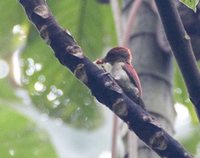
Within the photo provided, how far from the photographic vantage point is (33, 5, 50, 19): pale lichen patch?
122 centimetres

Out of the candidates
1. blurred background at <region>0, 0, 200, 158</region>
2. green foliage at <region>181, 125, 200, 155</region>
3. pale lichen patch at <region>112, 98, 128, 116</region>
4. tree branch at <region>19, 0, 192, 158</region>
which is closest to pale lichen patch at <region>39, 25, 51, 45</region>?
tree branch at <region>19, 0, 192, 158</region>

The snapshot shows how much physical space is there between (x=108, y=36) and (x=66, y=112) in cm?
38

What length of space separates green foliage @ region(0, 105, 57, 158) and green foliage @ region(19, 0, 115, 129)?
45cm

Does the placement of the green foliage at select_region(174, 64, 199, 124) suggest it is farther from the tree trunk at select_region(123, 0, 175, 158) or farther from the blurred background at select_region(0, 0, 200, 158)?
the tree trunk at select_region(123, 0, 175, 158)

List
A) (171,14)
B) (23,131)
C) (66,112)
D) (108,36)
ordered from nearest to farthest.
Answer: (171,14) → (23,131) → (66,112) → (108,36)

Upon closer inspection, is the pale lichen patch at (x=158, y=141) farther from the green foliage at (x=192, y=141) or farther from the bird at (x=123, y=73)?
the green foliage at (x=192, y=141)

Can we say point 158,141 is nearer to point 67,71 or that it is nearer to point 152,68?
point 152,68

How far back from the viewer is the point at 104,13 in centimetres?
272

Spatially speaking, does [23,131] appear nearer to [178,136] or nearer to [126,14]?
[126,14]

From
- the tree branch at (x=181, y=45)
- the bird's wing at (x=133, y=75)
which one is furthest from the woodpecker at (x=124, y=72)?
the tree branch at (x=181, y=45)

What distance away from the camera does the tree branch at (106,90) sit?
1172 millimetres

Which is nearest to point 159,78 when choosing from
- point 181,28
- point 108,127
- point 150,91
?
point 150,91

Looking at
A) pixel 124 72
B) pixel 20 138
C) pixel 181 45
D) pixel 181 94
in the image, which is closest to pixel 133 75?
pixel 124 72

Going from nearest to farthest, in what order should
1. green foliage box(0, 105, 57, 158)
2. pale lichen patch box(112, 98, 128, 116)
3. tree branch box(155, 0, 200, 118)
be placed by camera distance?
pale lichen patch box(112, 98, 128, 116) → tree branch box(155, 0, 200, 118) → green foliage box(0, 105, 57, 158)
